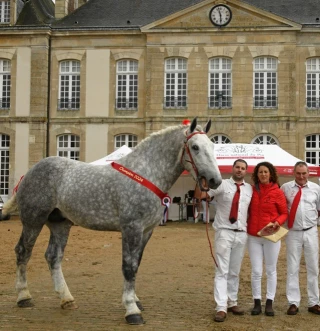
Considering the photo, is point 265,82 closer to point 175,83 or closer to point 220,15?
point 220,15

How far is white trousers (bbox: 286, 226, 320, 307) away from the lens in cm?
610

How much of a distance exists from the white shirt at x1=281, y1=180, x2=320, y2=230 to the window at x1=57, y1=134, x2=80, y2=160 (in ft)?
61.2

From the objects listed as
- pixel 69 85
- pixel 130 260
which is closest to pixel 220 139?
pixel 69 85

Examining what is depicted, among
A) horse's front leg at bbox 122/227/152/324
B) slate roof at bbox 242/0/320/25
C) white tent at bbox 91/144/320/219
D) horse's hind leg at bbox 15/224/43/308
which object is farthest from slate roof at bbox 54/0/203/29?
horse's front leg at bbox 122/227/152/324

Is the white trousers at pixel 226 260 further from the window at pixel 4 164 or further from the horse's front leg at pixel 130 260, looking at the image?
the window at pixel 4 164

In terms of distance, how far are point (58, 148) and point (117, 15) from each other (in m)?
6.45

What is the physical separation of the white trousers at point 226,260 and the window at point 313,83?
18407mm

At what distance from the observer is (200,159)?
553 cm

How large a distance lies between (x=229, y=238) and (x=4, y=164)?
20064 mm

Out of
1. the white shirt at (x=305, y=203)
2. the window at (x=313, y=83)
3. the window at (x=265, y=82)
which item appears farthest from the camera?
the window at (x=313, y=83)

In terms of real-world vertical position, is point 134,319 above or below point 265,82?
below

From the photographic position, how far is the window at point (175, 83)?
23.5 meters

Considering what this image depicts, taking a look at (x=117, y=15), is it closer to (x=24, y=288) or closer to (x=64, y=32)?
(x=64, y=32)

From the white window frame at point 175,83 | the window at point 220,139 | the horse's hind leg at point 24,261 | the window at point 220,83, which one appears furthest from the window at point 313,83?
the horse's hind leg at point 24,261
